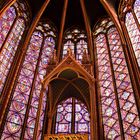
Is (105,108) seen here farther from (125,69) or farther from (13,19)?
(13,19)

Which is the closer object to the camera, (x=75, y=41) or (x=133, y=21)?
(x=133, y=21)

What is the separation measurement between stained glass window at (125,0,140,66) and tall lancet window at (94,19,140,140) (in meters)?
0.59

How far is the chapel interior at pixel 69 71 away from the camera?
331 inches

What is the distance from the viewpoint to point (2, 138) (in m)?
8.21

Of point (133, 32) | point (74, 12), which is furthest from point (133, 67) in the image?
point (74, 12)

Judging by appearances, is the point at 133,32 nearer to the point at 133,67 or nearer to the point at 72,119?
the point at 133,67

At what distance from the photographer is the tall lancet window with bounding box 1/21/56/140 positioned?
8719mm

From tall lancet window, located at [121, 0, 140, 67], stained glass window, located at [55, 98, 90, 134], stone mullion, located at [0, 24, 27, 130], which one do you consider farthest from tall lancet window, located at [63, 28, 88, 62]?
stained glass window, located at [55, 98, 90, 134]

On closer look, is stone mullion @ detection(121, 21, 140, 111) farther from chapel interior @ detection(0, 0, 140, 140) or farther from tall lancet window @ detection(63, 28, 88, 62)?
tall lancet window @ detection(63, 28, 88, 62)

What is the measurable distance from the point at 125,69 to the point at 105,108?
169 centimetres

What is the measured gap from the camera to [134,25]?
11.1 m

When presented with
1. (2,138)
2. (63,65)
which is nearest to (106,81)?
(63,65)

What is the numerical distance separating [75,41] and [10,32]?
324 cm

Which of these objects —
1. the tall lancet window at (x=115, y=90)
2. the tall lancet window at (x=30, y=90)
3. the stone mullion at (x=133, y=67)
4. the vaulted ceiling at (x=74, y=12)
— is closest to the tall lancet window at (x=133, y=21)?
the stone mullion at (x=133, y=67)
